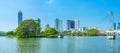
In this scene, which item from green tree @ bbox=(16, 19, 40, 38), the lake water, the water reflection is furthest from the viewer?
green tree @ bbox=(16, 19, 40, 38)

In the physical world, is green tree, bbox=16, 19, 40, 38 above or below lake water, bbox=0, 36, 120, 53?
above

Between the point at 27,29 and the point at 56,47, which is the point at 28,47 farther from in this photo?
the point at 27,29

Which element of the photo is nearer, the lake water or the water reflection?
the water reflection

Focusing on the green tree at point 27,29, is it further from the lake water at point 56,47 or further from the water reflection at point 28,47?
the water reflection at point 28,47

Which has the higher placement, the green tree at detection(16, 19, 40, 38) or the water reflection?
the green tree at detection(16, 19, 40, 38)

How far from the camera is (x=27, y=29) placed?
398 feet

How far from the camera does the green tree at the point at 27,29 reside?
11925 centimetres

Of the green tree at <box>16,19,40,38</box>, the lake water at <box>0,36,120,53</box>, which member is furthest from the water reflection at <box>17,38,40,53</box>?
the green tree at <box>16,19,40,38</box>

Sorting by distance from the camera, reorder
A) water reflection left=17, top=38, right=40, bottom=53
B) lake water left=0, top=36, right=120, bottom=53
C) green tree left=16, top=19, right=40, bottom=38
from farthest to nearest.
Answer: green tree left=16, top=19, right=40, bottom=38 → lake water left=0, top=36, right=120, bottom=53 → water reflection left=17, top=38, right=40, bottom=53

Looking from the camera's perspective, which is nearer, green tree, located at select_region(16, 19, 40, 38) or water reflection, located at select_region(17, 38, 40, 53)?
water reflection, located at select_region(17, 38, 40, 53)

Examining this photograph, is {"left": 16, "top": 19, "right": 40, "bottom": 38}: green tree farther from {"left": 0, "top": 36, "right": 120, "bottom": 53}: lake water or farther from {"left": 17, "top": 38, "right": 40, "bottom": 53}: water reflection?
{"left": 17, "top": 38, "right": 40, "bottom": 53}: water reflection

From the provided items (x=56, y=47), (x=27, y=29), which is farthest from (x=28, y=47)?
(x=27, y=29)

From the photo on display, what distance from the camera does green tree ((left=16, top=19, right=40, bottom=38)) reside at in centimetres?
11925

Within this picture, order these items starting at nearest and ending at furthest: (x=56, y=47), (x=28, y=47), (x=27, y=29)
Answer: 1. (x=28, y=47)
2. (x=56, y=47)
3. (x=27, y=29)
